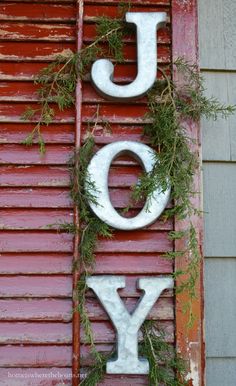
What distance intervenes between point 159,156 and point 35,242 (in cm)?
55

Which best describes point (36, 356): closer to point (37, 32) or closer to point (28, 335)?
point (28, 335)

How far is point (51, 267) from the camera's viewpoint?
2031 mm

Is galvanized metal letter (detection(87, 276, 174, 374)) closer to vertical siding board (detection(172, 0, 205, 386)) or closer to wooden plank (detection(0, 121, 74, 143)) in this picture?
vertical siding board (detection(172, 0, 205, 386))

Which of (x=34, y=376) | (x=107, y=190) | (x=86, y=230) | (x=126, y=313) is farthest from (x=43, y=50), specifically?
(x=34, y=376)

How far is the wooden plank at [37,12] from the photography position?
2203mm

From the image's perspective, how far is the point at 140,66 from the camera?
83.0 inches

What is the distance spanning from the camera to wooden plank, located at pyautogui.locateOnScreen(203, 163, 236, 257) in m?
2.23

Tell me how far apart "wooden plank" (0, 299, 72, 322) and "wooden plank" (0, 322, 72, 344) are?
22 millimetres

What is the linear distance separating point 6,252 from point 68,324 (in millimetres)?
340

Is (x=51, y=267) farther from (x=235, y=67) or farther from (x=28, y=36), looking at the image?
(x=235, y=67)

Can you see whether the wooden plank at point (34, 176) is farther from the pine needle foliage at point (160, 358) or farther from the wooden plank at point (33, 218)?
the pine needle foliage at point (160, 358)

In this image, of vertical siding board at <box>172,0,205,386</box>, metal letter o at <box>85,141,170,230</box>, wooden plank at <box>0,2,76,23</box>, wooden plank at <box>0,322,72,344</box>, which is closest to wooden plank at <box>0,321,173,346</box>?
wooden plank at <box>0,322,72,344</box>

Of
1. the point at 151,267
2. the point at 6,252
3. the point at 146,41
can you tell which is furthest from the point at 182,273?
the point at 146,41


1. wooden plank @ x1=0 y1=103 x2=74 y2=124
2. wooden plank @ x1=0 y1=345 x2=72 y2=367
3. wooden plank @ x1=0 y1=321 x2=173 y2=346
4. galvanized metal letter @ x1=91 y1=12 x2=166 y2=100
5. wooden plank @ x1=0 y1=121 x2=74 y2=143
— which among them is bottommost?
wooden plank @ x1=0 y1=345 x2=72 y2=367
